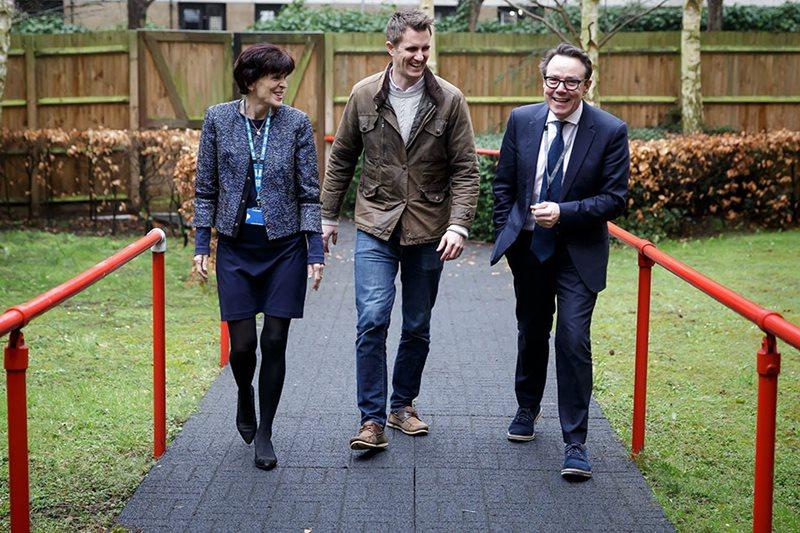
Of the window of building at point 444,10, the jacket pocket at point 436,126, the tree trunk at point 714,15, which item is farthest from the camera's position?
the window of building at point 444,10

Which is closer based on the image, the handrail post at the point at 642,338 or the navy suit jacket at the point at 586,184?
the navy suit jacket at the point at 586,184

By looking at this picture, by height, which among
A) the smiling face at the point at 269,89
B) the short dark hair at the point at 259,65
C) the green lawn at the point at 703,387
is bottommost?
the green lawn at the point at 703,387

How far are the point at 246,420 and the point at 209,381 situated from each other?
1747 millimetres

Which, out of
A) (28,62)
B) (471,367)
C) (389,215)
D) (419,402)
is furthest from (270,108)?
(28,62)

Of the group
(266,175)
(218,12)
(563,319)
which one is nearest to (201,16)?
(218,12)

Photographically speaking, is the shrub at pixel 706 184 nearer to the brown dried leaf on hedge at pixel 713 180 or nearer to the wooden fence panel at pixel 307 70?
the brown dried leaf on hedge at pixel 713 180

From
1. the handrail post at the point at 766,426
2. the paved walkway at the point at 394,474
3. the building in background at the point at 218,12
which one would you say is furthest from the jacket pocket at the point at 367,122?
the building in background at the point at 218,12

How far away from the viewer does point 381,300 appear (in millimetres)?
5711

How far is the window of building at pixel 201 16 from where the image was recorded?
3228 centimetres

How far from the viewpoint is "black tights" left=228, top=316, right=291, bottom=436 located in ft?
18.0

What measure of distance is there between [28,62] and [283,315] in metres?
12.7

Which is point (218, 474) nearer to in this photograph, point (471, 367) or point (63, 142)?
point (471, 367)

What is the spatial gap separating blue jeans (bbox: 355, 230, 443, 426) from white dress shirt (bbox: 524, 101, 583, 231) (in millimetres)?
592

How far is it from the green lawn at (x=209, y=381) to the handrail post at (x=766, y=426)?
1057mm
